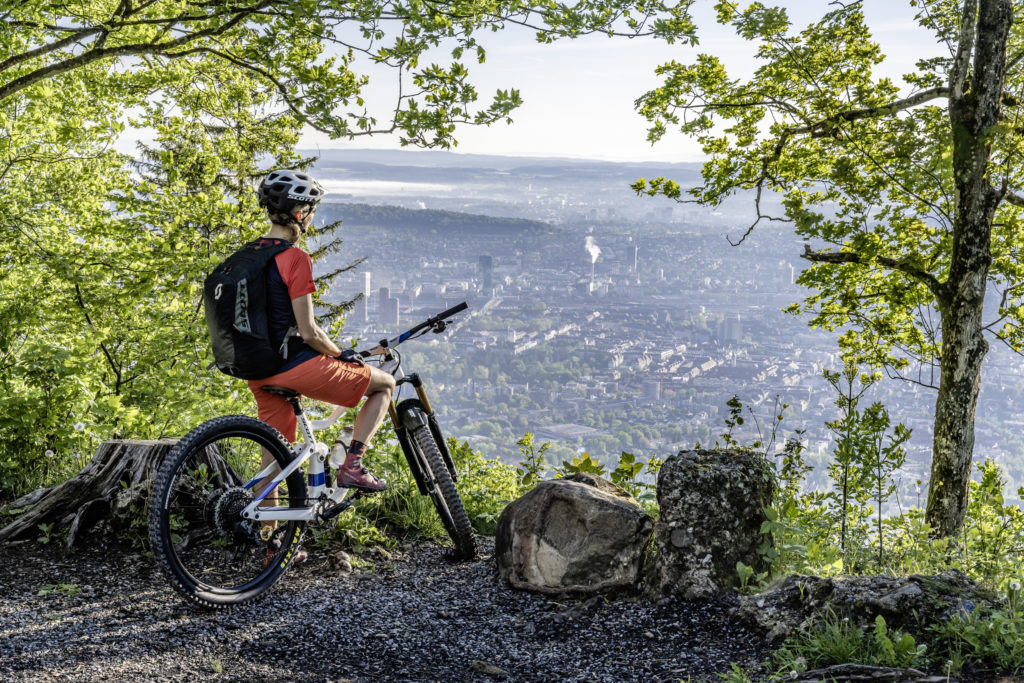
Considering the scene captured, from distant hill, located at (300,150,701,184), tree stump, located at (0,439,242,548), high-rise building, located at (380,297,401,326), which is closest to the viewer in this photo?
tree stump, located at (0,439,242,548)

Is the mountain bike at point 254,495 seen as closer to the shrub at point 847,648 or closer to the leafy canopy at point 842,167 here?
the shrub at point 847,648

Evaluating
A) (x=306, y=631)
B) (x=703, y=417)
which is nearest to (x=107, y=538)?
(x=306, y=631)

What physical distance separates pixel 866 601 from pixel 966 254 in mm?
7093

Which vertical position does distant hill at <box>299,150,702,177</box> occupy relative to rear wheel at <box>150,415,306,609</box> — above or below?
above

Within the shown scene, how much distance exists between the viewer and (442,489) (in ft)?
17.5

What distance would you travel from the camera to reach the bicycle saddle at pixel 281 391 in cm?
435

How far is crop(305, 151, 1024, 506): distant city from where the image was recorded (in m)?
68.4

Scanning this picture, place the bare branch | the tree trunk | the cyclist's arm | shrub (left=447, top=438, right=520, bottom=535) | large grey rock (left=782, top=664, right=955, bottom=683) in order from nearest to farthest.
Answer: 1. large grey rock (left=782, top=664, right=955, bottom=683)
2. the cyclist's arm
3. shrub (left=447, top=438, right=520, bottom=535)
4. the tree trunk
5. the bare branch

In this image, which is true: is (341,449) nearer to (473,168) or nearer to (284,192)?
(284,192)

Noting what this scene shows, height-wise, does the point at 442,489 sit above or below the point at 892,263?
below

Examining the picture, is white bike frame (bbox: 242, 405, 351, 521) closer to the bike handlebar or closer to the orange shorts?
the orange shorts

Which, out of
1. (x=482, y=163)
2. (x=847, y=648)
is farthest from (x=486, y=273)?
(x=847, y=648)

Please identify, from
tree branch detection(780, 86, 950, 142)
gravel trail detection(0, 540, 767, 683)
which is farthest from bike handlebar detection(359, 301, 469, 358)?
tree branch detection(780, 86, 950, 142)

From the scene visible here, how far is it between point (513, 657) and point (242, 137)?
20.6 meters
